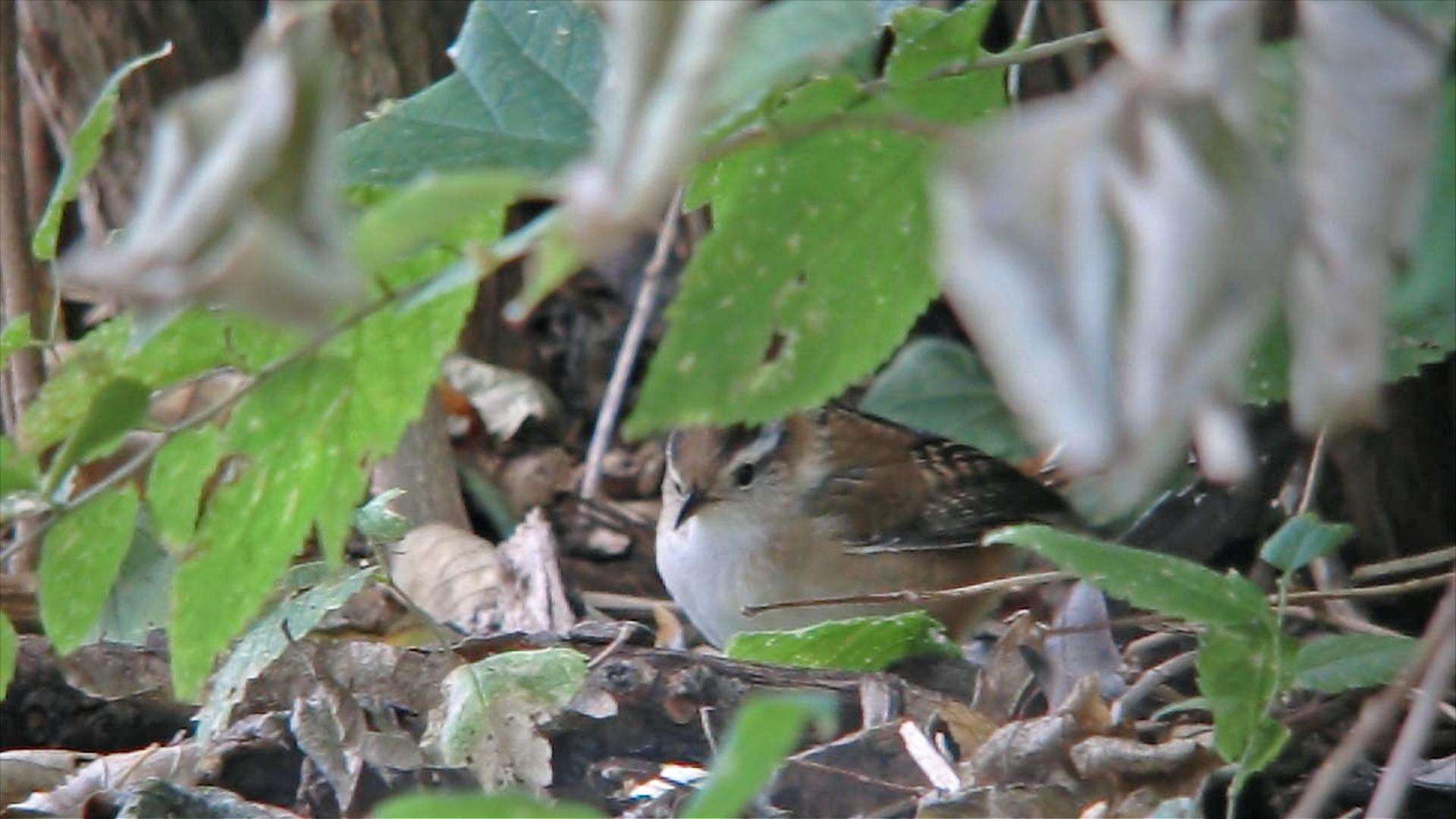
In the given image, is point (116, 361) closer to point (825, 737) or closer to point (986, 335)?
point (986, 335)

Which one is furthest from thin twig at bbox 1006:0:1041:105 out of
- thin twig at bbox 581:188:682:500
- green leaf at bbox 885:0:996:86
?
thin twig at bbox 581:188:682:500

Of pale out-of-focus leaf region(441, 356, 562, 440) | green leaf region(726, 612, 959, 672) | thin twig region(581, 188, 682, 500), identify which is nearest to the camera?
green leaf region(726, 612, 959, 672)

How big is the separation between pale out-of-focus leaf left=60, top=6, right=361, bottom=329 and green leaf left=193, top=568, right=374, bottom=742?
1853mm

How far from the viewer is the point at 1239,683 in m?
2.34

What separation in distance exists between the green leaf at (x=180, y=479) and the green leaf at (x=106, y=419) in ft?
0.91

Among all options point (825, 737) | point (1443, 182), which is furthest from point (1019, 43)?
point (825, 737)

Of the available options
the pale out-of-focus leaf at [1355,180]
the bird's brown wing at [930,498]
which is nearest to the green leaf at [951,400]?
the bird's brown wing at [930,498]

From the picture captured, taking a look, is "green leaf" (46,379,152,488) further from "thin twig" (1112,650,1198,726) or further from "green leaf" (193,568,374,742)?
"thin twig" (1112,650,1198,726)

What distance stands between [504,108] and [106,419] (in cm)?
47

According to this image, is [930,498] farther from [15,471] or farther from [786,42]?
[786,42]

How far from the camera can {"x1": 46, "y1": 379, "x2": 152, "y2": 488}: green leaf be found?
1529 millimetres

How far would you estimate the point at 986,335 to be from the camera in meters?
1.01

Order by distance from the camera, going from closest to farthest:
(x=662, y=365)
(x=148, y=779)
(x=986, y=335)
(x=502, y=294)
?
(x=986, y=335) < (x=662, y=365) < (x=148, y=779) < (x=502, y=294)

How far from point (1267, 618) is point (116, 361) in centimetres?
127
